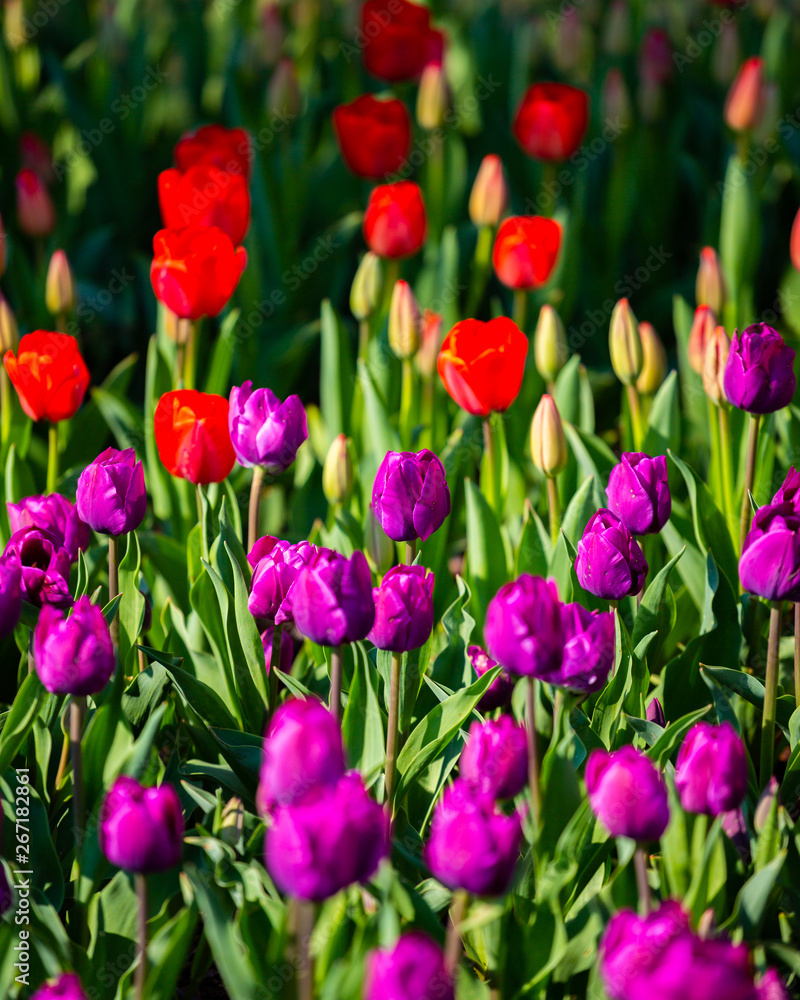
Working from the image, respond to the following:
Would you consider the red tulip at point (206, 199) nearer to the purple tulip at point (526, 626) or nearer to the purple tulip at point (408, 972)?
the purple tulip at point (526, 626)

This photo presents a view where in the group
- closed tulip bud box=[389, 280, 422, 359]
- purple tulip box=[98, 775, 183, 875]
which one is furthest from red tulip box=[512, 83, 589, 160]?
purple tulip box=[98, 775, 183, 875]

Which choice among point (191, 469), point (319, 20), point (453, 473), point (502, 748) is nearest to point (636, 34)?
point (319, 20)

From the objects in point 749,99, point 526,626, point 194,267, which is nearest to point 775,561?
point 526,626

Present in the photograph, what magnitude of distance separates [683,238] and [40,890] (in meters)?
3.10

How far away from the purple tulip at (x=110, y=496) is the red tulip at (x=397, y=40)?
2.16 meters

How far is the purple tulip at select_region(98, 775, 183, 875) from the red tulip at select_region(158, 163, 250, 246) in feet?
4.48

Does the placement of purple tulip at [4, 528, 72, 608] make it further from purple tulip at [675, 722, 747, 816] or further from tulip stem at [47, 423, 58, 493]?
purple tulip at [675, 722, 747, 816]

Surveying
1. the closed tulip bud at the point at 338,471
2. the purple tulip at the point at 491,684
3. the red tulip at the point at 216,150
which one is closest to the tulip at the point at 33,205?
Answer: the red tulip at the point at 216,150

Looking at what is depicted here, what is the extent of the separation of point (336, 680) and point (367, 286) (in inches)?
53.1

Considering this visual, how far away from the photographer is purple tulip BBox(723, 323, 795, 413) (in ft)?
5.39

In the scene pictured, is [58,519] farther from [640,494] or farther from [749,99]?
[749,99]

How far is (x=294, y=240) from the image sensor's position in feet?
10.8

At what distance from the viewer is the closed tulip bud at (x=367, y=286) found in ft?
8.13

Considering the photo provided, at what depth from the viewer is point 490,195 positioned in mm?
2701
